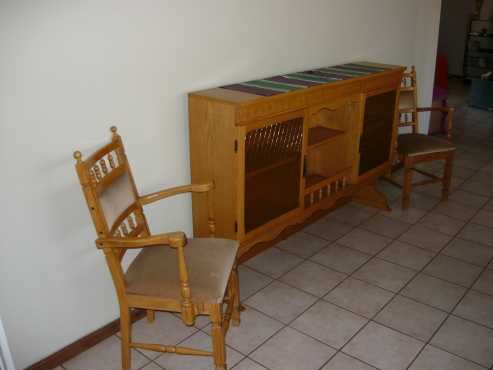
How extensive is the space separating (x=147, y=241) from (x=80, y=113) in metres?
0.65

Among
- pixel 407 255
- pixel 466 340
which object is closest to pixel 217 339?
pixel 466 340

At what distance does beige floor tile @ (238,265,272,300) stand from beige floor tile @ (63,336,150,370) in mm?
691

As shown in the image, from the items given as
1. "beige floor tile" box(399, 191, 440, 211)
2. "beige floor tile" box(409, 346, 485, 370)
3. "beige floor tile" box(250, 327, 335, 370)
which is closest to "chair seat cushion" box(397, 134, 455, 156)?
"beige floor tile" box(399, 191, 440, 211)

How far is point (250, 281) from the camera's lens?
116 inches

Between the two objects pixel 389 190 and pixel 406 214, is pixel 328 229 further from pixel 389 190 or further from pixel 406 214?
pixel 389 190

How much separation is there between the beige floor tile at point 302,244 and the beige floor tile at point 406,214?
0.68 meters

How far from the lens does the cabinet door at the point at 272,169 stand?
8.42ft

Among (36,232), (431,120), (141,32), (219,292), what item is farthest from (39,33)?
(431,120)

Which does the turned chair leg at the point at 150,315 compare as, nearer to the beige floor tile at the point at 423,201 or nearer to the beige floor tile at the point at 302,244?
the beige floor tile at the point at 302,244

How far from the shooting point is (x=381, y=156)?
12.2 feet

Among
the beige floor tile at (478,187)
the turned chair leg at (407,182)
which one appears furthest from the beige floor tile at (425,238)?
the beige floor tile at (478,187)

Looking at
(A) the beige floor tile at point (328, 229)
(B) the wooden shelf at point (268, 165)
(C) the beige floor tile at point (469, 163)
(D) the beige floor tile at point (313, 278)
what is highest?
(B) the wooden shelf at point (268, 165)

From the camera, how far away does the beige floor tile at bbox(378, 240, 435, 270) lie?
312 cm

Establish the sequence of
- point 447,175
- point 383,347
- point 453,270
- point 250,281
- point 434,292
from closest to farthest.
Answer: point 383,347 → point 434,292 → point 250,281 → point 453,270 → point 447,175
